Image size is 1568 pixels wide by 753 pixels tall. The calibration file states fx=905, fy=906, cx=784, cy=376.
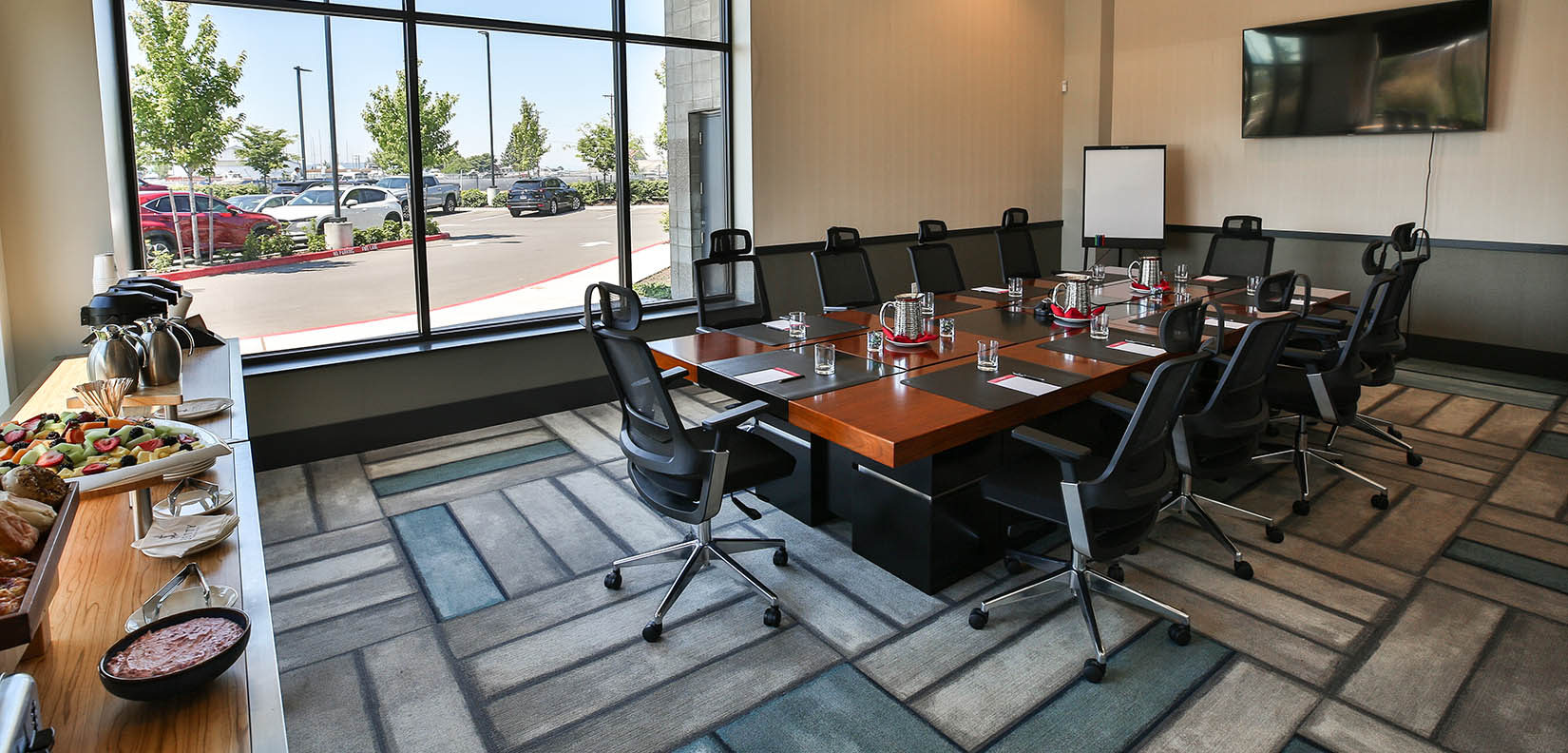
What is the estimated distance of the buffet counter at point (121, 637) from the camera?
1256mm

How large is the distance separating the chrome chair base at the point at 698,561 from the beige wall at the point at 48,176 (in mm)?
2879

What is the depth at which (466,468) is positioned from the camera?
468cm

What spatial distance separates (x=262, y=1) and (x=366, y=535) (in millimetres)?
2751

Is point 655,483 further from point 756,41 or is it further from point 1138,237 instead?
point 1138,237

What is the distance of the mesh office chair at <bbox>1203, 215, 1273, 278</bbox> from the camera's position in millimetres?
6172

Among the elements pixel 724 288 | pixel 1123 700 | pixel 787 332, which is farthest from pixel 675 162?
pixel 1123 700

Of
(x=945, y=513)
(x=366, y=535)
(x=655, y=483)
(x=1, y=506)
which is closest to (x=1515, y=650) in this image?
(x=945, y=513)

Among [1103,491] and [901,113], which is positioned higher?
[901,113]

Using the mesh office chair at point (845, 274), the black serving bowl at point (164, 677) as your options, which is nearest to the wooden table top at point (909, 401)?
the mesh office chair at point (845, 274)

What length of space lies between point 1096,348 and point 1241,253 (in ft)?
10.3

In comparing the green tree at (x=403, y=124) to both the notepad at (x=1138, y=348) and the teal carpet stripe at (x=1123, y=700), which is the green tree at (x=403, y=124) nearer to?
the notepad at (x=1138, y=348)

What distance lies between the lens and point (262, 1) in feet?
14.8

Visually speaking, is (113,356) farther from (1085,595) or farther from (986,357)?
(1085,595)

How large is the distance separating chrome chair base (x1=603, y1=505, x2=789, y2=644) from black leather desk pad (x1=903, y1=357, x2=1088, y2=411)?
0.85 metres
